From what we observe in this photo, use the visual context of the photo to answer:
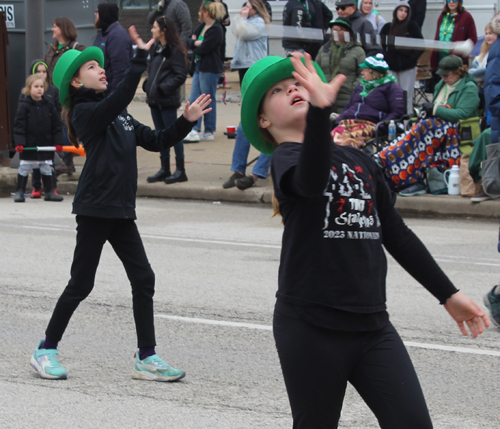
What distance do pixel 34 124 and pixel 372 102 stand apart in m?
4.43

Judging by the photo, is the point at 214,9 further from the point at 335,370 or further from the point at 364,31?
the point at 335,370

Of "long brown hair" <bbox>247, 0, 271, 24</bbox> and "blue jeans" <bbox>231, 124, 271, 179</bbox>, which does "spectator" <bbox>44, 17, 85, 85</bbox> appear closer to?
"long brown hair" <bbox>247, 0, 271, 24</bbox>

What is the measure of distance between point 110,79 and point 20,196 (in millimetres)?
2101

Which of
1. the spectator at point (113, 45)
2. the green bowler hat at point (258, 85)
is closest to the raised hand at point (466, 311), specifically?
the green bowler hat at point (258, 85)

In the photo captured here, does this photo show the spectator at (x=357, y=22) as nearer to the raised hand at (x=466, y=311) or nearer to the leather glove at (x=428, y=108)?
the leather glove at (x=428, y=108)

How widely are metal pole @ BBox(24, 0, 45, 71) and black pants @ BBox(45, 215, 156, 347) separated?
8975 millimetres

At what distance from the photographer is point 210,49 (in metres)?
12.7

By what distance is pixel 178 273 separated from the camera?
7.12 m

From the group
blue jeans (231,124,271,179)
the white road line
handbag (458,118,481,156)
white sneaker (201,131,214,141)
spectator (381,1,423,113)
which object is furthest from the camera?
white sneaker (201,131,214,141)

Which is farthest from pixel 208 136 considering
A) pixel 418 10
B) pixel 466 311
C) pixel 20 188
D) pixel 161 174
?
pixel 466 311

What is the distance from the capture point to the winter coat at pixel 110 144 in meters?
4.41

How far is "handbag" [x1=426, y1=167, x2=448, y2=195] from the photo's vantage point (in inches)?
410

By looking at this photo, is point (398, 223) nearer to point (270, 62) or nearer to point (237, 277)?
point (270, 62)

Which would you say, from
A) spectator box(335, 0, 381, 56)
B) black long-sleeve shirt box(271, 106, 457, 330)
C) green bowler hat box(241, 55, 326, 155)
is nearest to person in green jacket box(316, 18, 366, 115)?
spectator box(335, 0, 381, 56)
